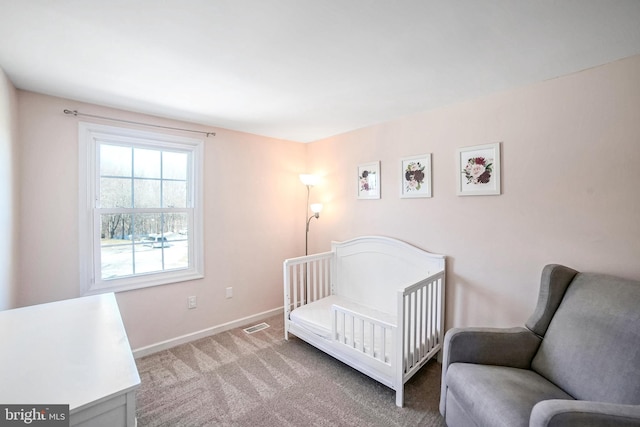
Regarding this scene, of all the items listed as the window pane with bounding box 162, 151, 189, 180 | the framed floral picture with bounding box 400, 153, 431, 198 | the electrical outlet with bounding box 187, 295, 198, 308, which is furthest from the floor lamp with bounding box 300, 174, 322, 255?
the electrical outlet with bounding box 187, 295, 198, 308

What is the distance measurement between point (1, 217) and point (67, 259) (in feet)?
1.98

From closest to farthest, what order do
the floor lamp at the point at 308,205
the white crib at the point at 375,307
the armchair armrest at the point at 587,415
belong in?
the armchair armrest at the point at 587,415, the white crib at the point at 375,307, the floor lamp at the point at 308,205

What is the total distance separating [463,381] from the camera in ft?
4.76

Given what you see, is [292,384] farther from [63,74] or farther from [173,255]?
[63,74]

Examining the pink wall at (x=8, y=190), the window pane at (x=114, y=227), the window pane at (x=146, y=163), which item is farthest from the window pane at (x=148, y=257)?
the pink wall at (x=8, y=190)

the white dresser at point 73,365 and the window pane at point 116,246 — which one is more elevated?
the window pane at point 116,246

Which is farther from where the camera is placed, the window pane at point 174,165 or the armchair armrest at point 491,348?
the window pane at point 174,165

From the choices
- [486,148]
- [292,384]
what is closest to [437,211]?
[486,148]

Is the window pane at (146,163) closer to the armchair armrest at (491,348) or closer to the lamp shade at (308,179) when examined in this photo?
the lamp shade at (308,179)

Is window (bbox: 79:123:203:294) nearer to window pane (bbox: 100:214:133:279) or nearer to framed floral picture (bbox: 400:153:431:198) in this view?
window pane (bbox: 100:214:133:279)

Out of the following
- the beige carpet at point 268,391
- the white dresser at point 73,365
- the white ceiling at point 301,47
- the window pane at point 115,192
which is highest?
the white ceiling at point 301,47

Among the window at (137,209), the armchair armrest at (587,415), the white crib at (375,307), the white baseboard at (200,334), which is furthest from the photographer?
the white baseboard at (200,334)

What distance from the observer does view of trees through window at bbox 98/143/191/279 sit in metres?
2.37

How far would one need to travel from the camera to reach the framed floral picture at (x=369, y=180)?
2.81 metres
